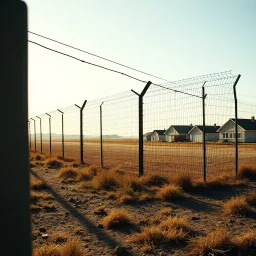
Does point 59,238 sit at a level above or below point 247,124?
below

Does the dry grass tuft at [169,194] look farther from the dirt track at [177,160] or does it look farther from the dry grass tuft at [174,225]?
the dirt track at [177,160]

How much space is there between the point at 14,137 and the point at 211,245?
360 cm

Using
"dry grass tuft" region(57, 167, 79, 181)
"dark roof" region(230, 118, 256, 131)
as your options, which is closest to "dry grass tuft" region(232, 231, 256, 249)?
"dry grass tuft" region(57, 167, 79, 181)

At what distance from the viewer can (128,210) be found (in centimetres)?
604

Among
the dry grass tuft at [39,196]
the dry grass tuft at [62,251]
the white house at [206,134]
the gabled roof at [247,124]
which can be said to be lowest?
the dry grass tuft at [39,196]

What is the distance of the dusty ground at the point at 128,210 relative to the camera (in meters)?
4.17

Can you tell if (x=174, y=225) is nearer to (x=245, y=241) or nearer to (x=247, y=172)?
(x=245, y=241)

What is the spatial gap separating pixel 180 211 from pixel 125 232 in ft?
5.43

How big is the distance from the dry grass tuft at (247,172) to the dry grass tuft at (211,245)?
6291mm

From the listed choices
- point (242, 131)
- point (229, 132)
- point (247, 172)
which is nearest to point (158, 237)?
point (247, 172)

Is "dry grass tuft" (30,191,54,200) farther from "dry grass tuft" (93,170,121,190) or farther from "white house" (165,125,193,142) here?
"white house" (165,125,193,142)

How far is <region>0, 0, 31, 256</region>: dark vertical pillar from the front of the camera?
79 centimetres

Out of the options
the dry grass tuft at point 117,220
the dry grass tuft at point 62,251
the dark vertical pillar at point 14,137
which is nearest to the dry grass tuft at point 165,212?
the dry grass tuft at point 117,220

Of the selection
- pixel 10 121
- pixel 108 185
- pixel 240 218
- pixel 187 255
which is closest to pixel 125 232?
pixel 187 255
